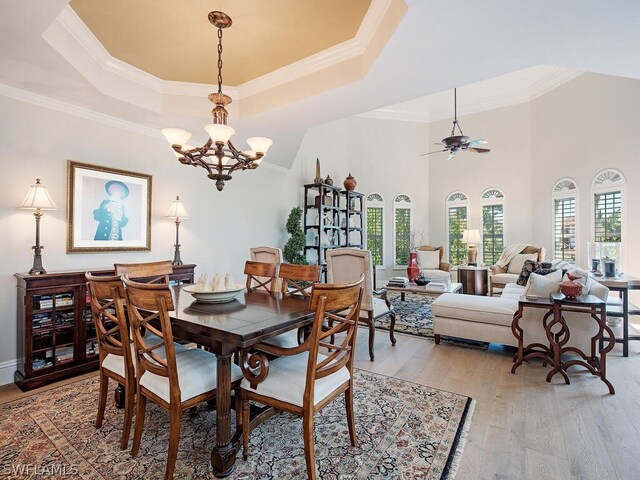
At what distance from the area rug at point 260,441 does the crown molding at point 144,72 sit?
2778 mm

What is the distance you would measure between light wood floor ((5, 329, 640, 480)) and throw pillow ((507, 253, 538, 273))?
2799 millimetres

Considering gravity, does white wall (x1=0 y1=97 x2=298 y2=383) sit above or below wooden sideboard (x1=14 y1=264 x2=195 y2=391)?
above

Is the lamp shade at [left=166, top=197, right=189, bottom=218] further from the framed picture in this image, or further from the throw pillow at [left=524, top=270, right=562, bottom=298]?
the throw pillow at [left=524, top=270, right=562, bottom=298]

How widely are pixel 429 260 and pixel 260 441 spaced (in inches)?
245

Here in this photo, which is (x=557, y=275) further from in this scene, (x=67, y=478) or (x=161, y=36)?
(x=161, y=36)

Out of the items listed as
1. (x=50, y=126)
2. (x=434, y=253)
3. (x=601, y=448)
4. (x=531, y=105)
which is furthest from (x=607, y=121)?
(x=50, y=126)

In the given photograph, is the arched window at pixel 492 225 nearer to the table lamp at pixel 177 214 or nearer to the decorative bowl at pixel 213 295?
the table lamp at pixel 177 214

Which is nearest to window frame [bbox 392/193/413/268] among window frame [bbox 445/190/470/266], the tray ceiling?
window frame [bbox 445/190/470/266]

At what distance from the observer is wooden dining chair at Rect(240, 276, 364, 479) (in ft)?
5.28

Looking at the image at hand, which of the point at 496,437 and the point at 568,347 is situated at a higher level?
the point at 568,347

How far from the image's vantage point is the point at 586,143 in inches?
233

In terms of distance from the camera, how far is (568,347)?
9.82 feet

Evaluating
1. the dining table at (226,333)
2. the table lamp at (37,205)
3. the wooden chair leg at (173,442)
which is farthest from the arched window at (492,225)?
the table lamp at (37,205)

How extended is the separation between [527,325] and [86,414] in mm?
3920
